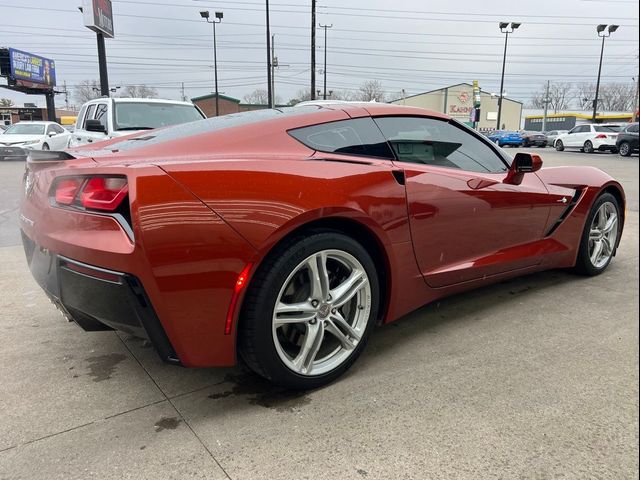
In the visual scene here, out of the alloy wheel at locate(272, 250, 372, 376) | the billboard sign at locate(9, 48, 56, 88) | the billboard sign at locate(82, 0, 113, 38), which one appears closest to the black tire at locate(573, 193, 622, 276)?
the alloy wheel at locate(272, 250, 372, 376)

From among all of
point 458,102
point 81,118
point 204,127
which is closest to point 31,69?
point 81,118

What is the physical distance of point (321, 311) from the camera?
7.72 ft

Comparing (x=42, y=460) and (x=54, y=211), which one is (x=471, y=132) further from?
(x=42, y=460)

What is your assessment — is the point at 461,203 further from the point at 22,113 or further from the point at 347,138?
the point at 22,113

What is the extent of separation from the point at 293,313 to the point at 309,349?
0.67ft

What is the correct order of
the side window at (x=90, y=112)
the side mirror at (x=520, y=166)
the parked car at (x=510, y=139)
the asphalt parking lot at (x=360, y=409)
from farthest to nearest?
the parked car at (x=510, y=139), the side window at (x=90, y=112), the side mirror at (x=520, y=166), the asphalt parking lot at (x=360, y=409)

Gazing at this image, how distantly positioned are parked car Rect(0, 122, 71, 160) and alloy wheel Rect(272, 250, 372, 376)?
1556 cm

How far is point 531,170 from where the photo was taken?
330cm

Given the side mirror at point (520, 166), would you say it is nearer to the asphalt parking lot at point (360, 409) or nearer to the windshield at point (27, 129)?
the asphalt parking lot at point (360, 409)

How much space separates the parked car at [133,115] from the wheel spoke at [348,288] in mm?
6699

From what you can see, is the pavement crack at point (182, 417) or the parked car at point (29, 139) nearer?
the pavement crack at point (182, 417)

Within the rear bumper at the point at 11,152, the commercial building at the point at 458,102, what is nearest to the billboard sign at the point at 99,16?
the rear bumper at the point at 11,152

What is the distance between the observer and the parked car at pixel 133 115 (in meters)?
8.23

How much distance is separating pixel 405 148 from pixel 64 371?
2.24 m
